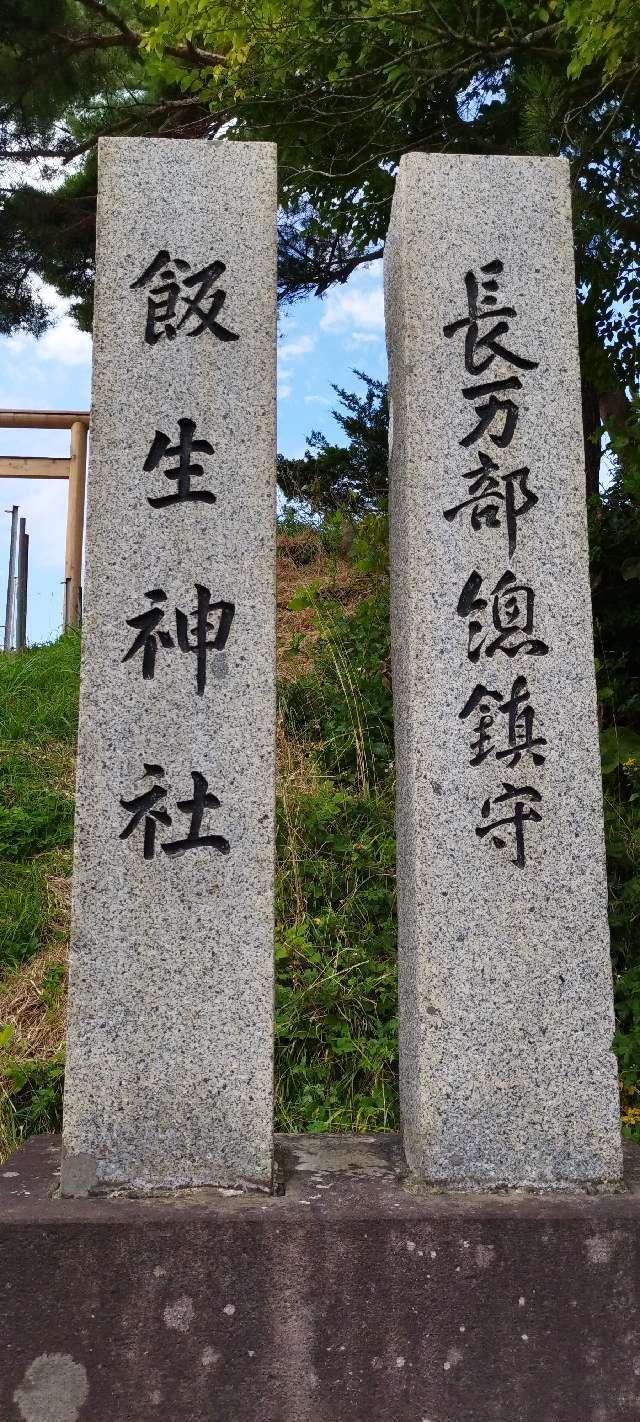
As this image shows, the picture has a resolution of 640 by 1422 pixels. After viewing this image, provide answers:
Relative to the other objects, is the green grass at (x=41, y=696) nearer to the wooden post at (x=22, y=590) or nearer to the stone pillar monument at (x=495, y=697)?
the wooden post at (x=22, y=590)

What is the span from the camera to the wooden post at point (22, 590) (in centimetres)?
949

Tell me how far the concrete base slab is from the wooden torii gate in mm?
6813

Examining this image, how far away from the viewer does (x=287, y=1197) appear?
254cm

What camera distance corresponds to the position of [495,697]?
278cm

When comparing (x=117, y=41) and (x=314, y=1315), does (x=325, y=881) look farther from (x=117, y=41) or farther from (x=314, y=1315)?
(x=117, y=41)

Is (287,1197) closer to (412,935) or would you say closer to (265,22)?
(412,935)

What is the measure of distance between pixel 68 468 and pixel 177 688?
701cm

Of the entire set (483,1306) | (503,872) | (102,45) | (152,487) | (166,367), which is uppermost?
(102,45)

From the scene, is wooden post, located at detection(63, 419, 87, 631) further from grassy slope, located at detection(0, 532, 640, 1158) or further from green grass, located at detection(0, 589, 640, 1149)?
A: green grass, located at detection(0, 589, 640, 1149)

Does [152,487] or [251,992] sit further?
[152,487]

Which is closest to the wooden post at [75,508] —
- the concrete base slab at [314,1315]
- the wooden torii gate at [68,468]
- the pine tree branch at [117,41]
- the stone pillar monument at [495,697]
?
the wooden torii gate at [68,468]


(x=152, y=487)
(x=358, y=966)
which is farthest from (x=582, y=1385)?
(x=152, y=487)

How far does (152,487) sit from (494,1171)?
1.97 meters

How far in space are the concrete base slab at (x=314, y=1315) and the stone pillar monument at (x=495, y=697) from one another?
23cm
